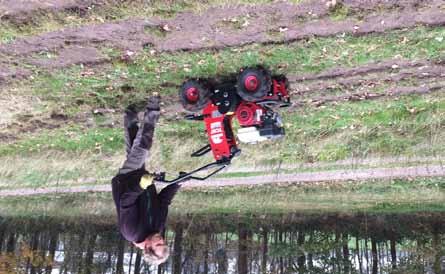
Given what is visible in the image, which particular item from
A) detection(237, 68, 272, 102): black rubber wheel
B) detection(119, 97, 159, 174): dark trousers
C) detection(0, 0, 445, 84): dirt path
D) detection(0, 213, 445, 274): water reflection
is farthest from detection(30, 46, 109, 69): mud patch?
detection(0, 213, 445, 274): water reflection

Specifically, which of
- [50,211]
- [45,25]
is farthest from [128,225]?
[50,211]

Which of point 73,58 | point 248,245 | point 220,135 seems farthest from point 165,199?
point 248,245

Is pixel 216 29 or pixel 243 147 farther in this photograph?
pixel 243 147

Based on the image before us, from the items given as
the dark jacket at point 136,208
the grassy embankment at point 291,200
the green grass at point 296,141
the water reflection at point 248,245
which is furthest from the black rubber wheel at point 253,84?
the water reflection at point 248,245

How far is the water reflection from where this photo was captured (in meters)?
8.42

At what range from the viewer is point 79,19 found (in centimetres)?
574

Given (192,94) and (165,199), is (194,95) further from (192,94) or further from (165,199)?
(165,199)

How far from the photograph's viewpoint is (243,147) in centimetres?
739

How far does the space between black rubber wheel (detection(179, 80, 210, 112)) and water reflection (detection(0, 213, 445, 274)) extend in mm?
3697

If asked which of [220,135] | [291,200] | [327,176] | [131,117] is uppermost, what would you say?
[131,117]

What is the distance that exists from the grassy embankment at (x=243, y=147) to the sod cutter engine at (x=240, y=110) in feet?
1.17

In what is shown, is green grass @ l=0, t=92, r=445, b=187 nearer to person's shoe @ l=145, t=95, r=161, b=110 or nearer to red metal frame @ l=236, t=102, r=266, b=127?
person's shoe @ l=145, t=95, r=161, b=110

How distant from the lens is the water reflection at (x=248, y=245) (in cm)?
842

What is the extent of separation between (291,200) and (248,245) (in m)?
1.31
